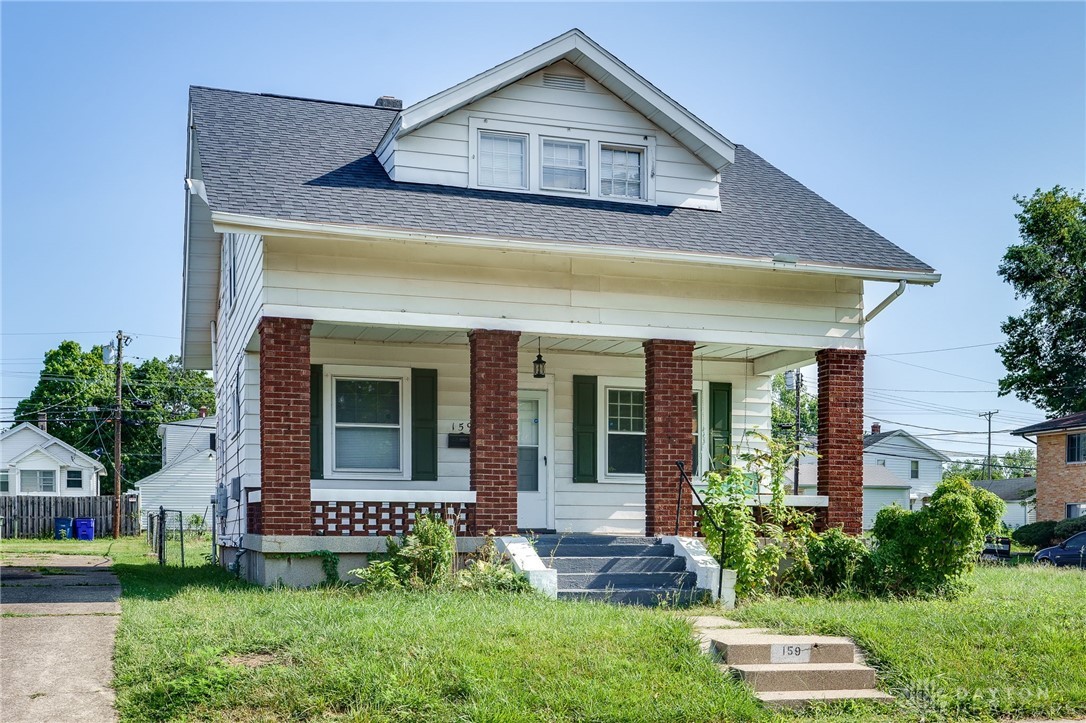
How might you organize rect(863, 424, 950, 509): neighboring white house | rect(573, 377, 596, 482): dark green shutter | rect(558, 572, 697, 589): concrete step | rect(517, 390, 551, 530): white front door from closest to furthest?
rect(558, 572, 697, 589): concrete step
rect(517, 390, 551, 530): white front door
rect(573, 377, 596, 482): dark green shutter
rect(863, 424, 950, 509): neighboring white house

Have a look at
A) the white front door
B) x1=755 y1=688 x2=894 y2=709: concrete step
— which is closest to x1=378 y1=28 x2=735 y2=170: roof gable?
the white front door

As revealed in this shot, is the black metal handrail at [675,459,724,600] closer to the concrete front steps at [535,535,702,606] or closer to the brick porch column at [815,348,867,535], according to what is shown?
the concrete front steps at [535,535,702,606]

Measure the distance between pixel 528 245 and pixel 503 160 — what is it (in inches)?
91.5

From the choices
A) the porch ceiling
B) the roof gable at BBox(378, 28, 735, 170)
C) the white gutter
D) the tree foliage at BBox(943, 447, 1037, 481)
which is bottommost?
the tree foliage at BBox(943, 447, 1037, 481)

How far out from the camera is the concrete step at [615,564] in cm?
1279

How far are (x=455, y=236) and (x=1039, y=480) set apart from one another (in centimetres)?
3570

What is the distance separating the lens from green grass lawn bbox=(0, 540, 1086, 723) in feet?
24.5

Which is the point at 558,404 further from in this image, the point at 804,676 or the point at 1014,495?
the point at 1014,495

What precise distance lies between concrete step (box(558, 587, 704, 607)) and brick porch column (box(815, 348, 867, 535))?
3.63 metres

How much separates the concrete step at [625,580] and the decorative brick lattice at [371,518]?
149cm

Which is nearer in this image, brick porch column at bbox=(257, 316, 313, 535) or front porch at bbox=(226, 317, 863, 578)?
brick porch column at bbox=(257, 316, 313, 535)

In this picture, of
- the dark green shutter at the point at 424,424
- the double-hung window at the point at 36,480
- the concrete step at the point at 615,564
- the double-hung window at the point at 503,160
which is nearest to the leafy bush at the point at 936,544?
the concrete step at the point at 615,564

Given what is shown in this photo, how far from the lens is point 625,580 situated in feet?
41.2

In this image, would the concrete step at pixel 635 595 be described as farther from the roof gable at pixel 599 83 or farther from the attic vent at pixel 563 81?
the attic vent at pixel 563 81
